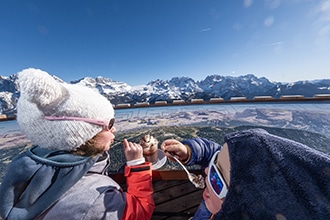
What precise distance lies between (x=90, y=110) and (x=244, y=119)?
3.50 metres

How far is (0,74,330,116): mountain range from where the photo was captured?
83.0 meters

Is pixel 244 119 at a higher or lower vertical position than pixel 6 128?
lower

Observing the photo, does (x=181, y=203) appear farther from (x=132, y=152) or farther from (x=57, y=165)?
(x=57, y=165)

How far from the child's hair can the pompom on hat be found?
34 millimetres

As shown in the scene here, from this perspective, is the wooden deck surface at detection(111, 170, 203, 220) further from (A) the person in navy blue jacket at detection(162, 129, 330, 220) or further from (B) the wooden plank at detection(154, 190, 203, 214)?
(A) the person in navy blue jacket at detection(162, 129, 330, 220)

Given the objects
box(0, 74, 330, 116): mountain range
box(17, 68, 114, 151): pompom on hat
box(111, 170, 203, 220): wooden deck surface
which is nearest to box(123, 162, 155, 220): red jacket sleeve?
box(17, 68, 114, 151): pompom on hat

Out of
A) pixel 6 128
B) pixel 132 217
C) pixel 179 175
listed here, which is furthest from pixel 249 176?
pixel 6 128

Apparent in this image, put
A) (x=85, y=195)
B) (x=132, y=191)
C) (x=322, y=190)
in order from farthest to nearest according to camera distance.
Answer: (x=132, y=191), (x=85, y=195), (x=322, y=190)

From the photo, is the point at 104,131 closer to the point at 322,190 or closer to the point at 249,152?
the point at 249,152

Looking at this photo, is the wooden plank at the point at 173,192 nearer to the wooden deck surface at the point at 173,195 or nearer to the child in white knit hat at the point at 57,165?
the wooden deck surface at the point at 173,195

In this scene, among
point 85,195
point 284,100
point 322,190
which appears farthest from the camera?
point 284,100

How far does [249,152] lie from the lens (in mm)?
366

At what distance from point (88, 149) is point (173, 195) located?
1003 millimetres

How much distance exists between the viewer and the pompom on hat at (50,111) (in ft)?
1.98
